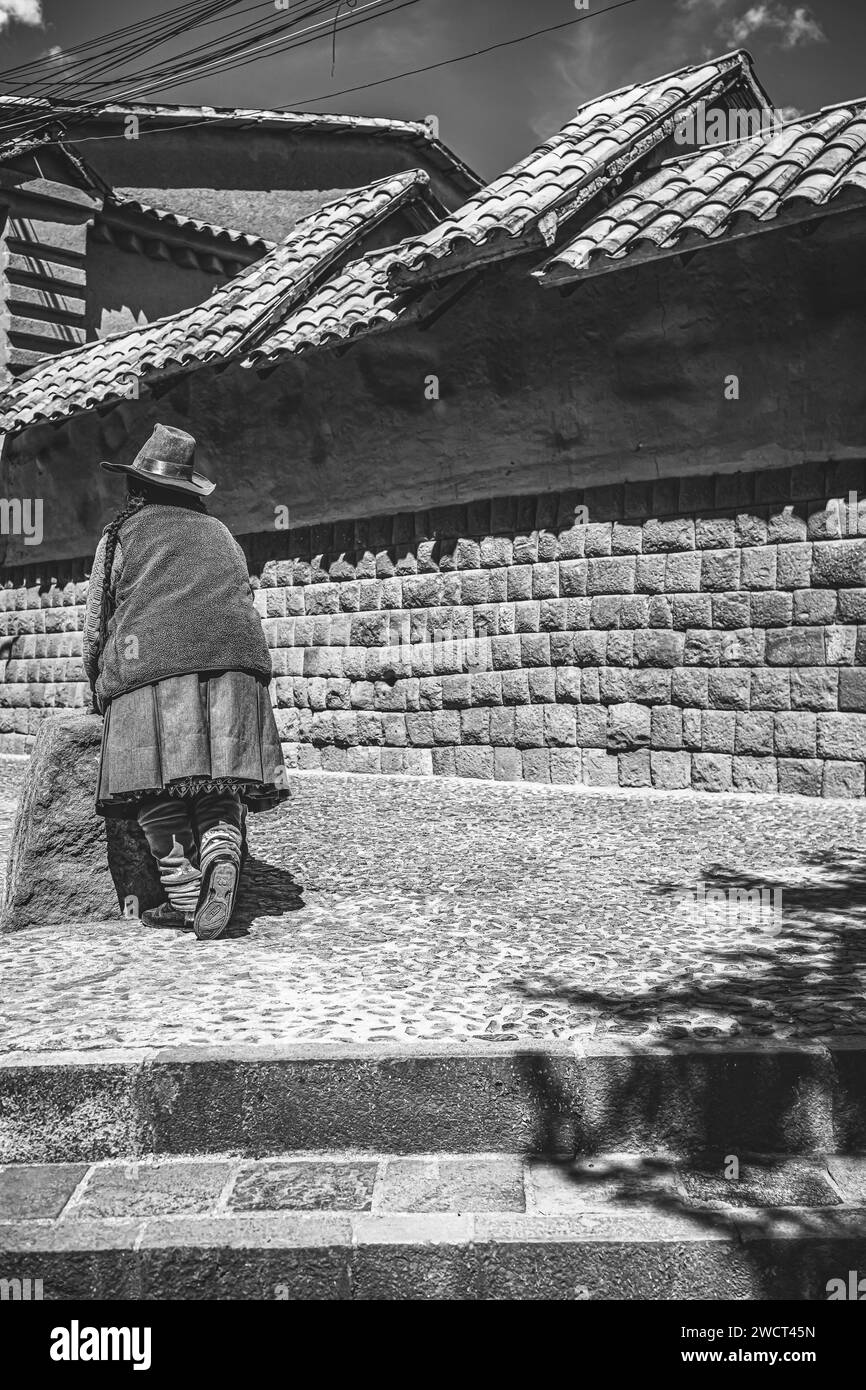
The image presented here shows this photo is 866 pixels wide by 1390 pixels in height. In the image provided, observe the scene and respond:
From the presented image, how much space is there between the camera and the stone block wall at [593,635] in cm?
853

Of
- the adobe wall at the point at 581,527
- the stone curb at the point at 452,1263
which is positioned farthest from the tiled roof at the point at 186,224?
the stone curb at the point at 452,1263

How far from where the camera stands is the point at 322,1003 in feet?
13.4

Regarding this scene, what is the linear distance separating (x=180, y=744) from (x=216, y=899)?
2.14 ft

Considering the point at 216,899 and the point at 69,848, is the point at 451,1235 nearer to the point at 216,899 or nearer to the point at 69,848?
the point at 216,899

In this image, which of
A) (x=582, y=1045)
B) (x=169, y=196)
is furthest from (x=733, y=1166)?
(x=169, y=196)

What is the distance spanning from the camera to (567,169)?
10.1 meters

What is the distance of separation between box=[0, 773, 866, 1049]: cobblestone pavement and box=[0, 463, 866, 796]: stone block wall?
47.6 inches

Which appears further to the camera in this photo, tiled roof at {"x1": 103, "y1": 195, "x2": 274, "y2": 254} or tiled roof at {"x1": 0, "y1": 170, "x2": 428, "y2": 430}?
tiled roof at {"x1": 103, "y1": 195, "x2": 274, "y2": 254}

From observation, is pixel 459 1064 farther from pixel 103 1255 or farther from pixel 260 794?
pixel 260 794

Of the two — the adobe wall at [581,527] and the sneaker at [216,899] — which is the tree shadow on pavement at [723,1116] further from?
the adobe wall at [581,527]

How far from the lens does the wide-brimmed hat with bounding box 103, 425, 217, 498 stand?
Result: 5305 millimetres

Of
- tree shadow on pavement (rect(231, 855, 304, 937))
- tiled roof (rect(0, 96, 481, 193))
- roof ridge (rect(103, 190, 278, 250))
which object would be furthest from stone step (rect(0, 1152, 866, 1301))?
tiled roof (rect(0, 96, 481, 193))

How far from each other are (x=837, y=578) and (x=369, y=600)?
444 cm

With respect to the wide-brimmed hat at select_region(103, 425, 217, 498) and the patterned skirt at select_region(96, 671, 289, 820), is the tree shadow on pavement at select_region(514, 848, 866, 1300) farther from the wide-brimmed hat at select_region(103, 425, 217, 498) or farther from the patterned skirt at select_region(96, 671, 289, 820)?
the wide-brimmed hat at select_region(103, 425, 217, 498)
